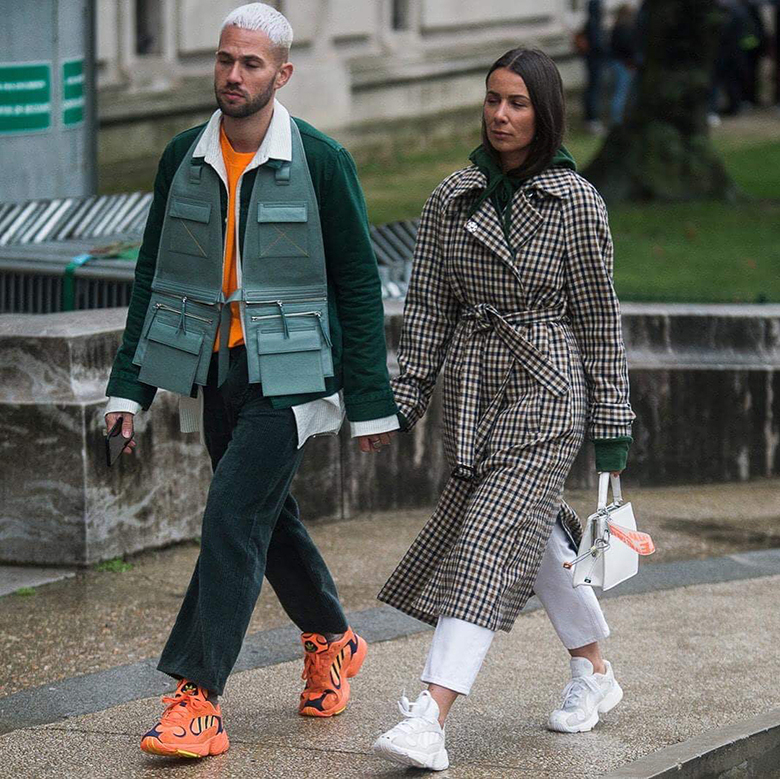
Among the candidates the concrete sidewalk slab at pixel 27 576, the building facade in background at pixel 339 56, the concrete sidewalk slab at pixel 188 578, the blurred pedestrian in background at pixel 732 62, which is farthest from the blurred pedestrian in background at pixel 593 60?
the concrete sidewalk slab at pixel 27 576

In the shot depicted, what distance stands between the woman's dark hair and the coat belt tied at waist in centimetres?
36

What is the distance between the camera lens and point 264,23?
4.06m

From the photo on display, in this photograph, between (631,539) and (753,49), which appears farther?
(753,49)

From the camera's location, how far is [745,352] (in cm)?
764

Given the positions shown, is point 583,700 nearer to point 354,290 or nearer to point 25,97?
point 354,290

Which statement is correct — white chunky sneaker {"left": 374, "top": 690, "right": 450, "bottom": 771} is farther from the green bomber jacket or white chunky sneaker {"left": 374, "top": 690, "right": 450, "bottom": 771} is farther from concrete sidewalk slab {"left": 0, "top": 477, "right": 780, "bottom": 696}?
concrete sidewalk slab {"left": 0, "top": 477, "right": 780, "bottom": 696}

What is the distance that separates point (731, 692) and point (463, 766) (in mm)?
1049

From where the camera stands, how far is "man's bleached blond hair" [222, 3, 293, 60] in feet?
13.2

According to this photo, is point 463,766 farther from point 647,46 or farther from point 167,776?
point 647,46

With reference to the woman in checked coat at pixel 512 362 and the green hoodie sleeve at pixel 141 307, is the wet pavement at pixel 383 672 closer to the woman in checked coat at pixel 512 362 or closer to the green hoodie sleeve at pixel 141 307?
the woman in checked coat at pixel 512 362

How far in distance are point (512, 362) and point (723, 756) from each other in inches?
43.3

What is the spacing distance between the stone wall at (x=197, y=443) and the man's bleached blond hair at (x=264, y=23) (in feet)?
6.73

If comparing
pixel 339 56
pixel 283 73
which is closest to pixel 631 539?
pixel 283 73

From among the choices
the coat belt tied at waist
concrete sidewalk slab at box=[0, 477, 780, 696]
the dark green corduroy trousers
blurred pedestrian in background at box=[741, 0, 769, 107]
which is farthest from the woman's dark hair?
blurred pedestrian in background at box=[741, 0, 769, 107]
